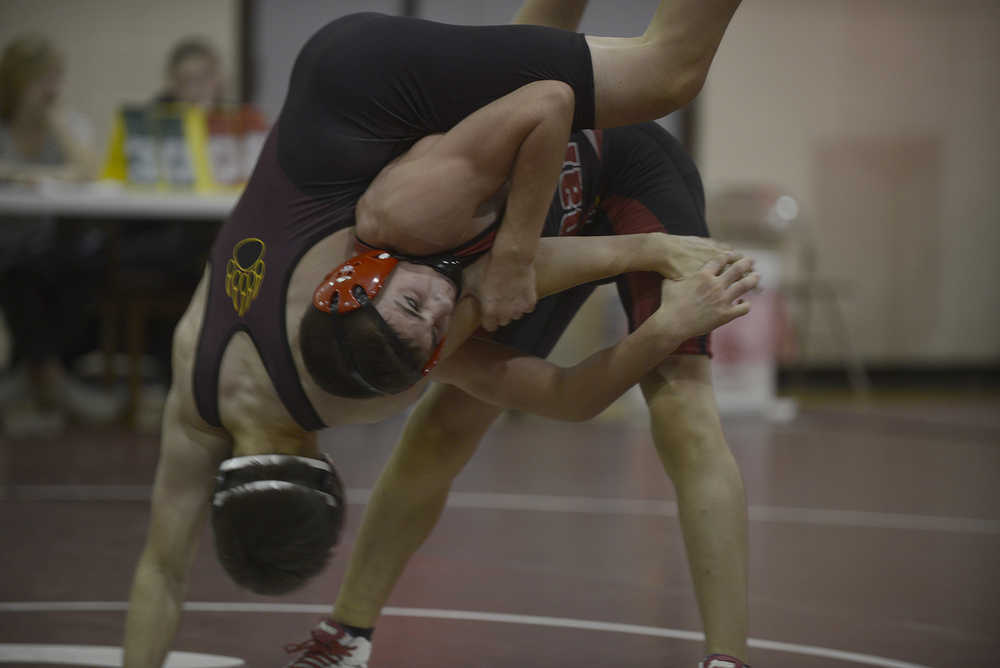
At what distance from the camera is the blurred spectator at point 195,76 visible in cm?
580

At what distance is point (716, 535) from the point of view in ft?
6.56

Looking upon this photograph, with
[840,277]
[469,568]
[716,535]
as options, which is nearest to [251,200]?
[716,535]

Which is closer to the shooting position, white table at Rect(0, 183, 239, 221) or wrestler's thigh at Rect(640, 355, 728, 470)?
wrestler's thigh at Rect(640, 355, 728, 470)

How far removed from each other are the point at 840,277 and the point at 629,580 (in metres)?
5.88

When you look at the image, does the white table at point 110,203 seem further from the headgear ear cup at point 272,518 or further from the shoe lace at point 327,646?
the headgear ear cup at point 272,518

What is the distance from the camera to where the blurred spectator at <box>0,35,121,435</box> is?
18.3 feet

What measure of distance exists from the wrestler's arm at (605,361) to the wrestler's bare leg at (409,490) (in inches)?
6.3

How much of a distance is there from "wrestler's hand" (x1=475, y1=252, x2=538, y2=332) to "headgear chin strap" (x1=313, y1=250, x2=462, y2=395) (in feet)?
0.28

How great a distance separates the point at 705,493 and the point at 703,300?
32 cm

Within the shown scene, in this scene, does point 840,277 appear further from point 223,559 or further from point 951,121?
point 223,559

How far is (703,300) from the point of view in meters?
1.97

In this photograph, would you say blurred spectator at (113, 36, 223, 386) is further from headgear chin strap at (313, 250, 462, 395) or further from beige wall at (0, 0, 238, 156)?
headgear chin strap at (313, 250, 462, 395)

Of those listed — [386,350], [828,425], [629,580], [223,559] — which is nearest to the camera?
[386,350]

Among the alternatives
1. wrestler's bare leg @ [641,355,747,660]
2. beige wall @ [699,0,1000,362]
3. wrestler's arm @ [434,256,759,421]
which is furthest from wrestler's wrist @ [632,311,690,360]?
beige wall @ [699,0,1000,362]
